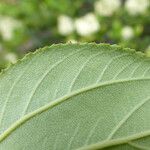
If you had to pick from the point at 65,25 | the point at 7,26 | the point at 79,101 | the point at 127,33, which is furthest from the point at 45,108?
the point at 7,26

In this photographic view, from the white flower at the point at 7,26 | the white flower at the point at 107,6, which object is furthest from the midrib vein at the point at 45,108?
the white flower at the point at 7,26

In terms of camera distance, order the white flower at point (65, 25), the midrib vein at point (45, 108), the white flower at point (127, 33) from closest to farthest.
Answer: the midrib vein at point (45, 108) → the white flower at point (127, 33) → the white flower at point (65, 25)

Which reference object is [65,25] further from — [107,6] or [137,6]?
[137,6]

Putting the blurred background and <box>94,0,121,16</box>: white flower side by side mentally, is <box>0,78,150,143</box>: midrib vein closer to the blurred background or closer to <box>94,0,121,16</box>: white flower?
the blurred background

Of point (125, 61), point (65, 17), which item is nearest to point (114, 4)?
point (65, 17)

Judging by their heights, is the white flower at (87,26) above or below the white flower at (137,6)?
below

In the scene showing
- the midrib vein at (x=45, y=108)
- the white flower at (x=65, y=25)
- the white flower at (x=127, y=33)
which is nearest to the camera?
the midrib vein at (x=45, y=108)

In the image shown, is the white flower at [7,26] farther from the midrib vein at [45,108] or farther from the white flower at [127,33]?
the midrib vein at [45,108]
